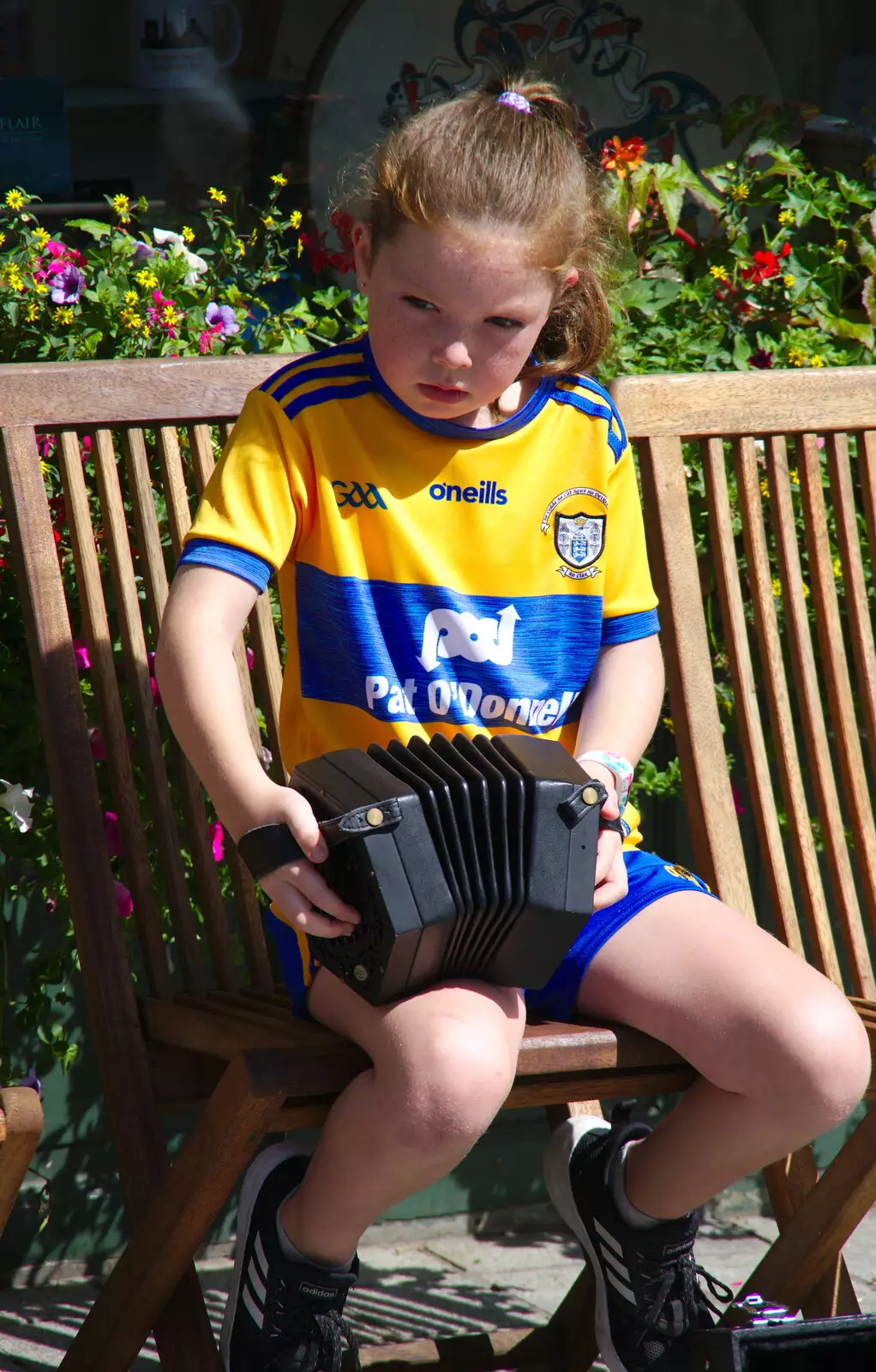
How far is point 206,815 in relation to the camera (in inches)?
87.6

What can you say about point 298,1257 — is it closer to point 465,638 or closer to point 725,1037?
point 725,1037

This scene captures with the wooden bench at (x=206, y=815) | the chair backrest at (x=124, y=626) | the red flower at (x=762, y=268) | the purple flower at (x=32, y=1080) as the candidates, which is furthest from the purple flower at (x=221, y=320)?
the purple flower at (x=32, y=1080)

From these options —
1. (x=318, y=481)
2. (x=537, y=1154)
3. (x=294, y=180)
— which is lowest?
(x=537, y=1154)

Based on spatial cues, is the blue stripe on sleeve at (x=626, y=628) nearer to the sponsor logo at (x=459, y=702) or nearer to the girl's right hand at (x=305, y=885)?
the sponsor logo at (x=459, y=702)

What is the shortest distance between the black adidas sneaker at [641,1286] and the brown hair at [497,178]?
1085mm

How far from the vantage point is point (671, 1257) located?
1.80 metres

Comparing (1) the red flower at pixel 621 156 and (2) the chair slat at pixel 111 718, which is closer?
(2) the chair slat at pixel 111 718

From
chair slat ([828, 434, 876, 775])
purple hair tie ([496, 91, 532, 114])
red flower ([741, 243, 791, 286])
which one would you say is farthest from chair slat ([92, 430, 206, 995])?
red flower ([741, 243, 791, 286])

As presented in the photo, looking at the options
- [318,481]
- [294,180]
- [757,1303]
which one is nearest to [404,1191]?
[757,1303]

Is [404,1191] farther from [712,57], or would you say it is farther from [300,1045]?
[712,57]

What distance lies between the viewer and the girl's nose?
179cm

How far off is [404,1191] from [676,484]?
1101mm

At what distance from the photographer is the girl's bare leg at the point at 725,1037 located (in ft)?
5.46

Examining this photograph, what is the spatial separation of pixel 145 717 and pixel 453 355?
2.17 ft
